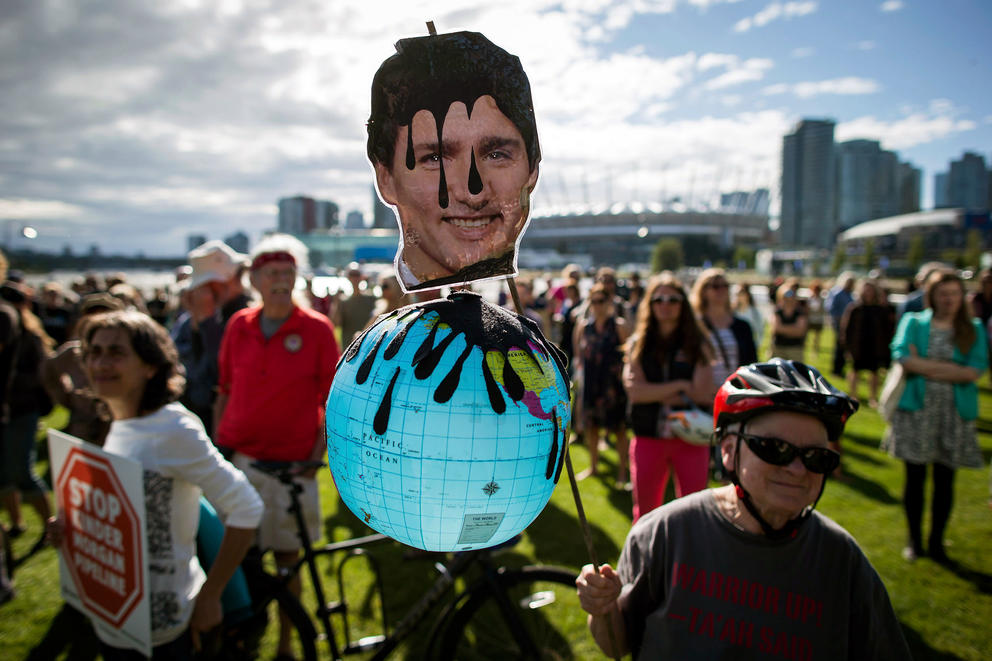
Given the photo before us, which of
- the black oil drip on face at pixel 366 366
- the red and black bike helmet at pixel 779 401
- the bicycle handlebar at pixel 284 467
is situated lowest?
the bicycle handlebar at pixel 284 467

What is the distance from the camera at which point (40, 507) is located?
3.94 meters

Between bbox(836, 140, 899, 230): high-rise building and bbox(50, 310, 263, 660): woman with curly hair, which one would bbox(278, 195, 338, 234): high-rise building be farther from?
bbox(836, 140, 899, 230): high-rise building

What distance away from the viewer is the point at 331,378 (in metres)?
2.63

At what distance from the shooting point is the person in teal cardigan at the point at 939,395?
3545 millimetres

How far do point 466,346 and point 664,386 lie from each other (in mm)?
2507

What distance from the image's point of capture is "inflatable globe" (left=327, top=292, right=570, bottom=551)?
3.00 ft

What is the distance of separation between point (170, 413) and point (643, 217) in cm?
7448

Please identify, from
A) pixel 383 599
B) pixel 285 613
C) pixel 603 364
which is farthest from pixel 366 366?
pixel 603 364

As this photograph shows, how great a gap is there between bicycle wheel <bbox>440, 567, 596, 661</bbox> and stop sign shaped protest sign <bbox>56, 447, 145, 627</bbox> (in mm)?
1353

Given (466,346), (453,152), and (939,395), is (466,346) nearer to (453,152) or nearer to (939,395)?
(453,152)

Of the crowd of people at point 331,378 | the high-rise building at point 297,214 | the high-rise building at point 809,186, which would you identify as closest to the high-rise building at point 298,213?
the high-rise building at point 297,214

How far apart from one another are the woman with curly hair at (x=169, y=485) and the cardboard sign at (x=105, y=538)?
0.05 meters

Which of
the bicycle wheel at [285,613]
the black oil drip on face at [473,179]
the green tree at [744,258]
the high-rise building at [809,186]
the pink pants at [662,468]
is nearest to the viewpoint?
the black oil drip on face at [473,179]

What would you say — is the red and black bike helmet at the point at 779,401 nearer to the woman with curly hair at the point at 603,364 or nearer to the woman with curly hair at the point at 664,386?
the woman with curly hair at the point at 664,386
